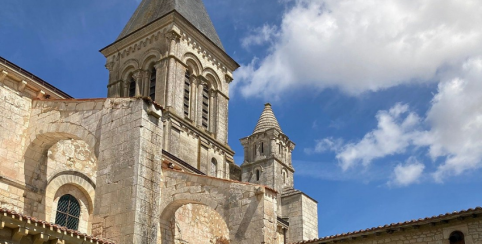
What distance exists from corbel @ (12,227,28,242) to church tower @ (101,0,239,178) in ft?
51.4

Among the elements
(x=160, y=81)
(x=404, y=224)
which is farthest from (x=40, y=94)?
(x=160, y=81)

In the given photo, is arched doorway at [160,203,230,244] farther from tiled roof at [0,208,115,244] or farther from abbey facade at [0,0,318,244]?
tiled roof at [0,208,115,244]

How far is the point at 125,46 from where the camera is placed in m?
29.3

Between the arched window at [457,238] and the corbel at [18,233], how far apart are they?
380 inches

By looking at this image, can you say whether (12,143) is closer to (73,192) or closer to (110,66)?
(73,192)

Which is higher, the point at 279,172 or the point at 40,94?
the point at 279,172

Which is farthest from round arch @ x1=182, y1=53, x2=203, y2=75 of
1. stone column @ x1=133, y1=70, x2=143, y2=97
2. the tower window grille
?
stone column @ x1=133, y1=70, x2=143, y2=97

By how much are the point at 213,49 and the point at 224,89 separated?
2.25m

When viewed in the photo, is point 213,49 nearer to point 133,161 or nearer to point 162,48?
point 162,48

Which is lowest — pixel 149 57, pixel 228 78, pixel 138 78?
pixel 138 78

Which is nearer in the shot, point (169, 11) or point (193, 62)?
point (169, 11)

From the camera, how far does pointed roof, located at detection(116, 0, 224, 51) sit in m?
28.7

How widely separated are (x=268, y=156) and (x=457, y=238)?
16693 mm

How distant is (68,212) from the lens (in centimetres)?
1329
